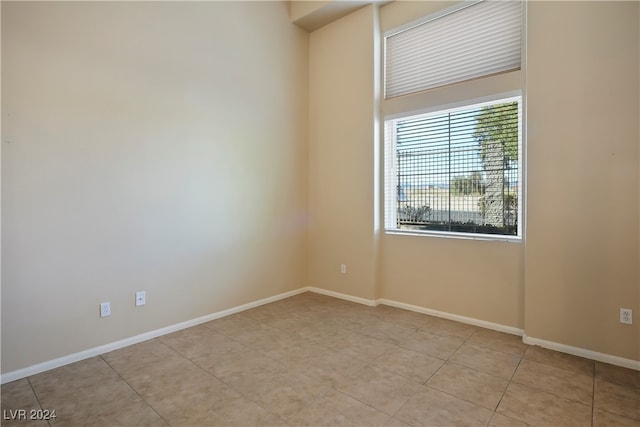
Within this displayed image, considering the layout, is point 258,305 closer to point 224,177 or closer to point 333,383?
point 224,177

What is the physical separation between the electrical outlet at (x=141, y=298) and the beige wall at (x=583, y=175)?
3.26m

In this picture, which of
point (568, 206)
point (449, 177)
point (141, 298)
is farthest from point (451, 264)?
point (141, 298)

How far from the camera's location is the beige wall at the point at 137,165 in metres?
2.27

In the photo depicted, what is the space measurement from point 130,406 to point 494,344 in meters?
2.68

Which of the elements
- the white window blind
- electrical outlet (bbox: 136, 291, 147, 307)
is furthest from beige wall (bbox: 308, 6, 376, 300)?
electrical outlet (bbox: 136, 291, 147, 307)

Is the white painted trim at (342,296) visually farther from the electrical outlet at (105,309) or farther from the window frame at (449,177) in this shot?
the electrical outlet at (105,309)

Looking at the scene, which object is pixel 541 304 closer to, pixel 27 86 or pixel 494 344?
pixel 494 344

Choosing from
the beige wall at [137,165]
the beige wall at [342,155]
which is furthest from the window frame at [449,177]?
the beige wall at [137,165]

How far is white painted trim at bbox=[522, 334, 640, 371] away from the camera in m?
2.38

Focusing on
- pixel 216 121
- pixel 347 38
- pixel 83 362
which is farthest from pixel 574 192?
pixel 83 362

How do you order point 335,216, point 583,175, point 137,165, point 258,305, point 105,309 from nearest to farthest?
1. point 583,175
2. point 105,309
3. point 137,165
4. point 258,305
5. point 335,216

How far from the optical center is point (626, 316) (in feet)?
7.84

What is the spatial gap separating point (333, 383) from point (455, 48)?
10.7ft

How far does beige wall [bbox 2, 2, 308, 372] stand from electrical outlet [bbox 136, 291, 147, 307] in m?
0.05
